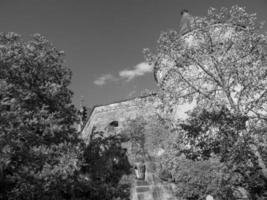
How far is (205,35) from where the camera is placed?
9836 millimetres

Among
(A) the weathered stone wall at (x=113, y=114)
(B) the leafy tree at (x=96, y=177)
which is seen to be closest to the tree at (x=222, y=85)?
(B) the leafy tree at (x=96, y=177)

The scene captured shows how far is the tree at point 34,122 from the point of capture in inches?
204

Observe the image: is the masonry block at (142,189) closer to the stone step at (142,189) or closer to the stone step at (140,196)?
the stone step at (142,189)

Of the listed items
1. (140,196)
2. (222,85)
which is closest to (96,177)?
(140,196)

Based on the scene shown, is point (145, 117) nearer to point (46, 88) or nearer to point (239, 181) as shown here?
point (239, 181)

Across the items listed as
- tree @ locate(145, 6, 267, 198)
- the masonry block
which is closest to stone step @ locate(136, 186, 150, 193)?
the masonry block

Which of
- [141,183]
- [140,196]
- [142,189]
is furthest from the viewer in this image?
[141,183]

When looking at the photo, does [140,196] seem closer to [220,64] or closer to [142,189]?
[142,189]

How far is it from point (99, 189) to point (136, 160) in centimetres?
684

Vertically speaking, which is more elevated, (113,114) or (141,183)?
(113,114)

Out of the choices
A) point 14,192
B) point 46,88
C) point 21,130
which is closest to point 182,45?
point 46,88

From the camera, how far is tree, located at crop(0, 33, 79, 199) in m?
5.18

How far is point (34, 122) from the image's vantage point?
234 inches

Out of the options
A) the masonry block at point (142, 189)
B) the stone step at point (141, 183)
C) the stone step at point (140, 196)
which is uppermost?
the stone step at point (141, 183)
